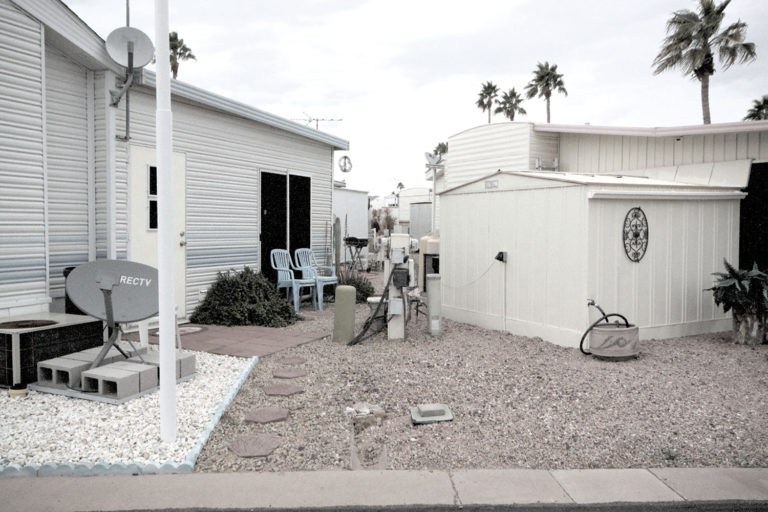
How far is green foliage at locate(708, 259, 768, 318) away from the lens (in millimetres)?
6375

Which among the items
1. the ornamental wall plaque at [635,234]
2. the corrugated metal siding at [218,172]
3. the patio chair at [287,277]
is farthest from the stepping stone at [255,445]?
the patio chair at [287,277]

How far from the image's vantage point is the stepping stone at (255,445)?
3.43 metres

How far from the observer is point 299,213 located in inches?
375

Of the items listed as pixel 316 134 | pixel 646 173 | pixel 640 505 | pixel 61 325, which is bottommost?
pixel 640 505

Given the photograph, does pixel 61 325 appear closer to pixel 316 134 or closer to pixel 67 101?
pixel 67 101

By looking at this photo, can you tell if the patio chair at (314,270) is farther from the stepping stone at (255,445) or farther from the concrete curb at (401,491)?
the concrete curb at (401,491)

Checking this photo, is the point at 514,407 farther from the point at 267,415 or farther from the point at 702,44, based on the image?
the point at 702,44

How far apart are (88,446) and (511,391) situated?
3132mm

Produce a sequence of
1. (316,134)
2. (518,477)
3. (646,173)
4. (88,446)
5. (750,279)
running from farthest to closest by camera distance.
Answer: (316,134), (646,173), (750,279), (88,446), (518,477)

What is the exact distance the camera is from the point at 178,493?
9.55ft

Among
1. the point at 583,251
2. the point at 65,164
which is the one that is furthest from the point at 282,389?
the point at 583,251

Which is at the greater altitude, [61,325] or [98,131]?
[98,131]

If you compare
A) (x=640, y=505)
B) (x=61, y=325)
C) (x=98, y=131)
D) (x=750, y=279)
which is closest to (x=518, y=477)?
(x=640, y=505)

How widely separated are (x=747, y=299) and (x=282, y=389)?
5250 mm
